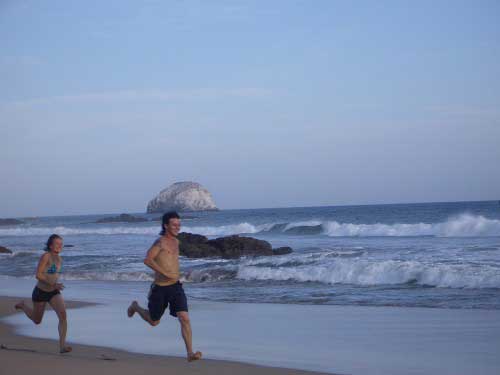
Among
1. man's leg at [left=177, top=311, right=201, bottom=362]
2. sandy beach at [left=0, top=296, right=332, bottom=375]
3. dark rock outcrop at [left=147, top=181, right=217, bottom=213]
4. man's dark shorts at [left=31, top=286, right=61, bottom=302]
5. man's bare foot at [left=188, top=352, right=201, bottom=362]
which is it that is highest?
dark rock outcrop at [left=147, top=181, right=217, bottom=213]

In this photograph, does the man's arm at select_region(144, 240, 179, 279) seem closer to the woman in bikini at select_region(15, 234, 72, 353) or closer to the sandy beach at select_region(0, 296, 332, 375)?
the sandy beach at select_region(0, 296, 332, 375)

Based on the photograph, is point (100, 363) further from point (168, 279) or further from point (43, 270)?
point (43, 270)

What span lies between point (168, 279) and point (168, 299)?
0.21 metres

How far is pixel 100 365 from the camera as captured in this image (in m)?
7.11

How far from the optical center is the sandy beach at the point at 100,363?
6.90 meters

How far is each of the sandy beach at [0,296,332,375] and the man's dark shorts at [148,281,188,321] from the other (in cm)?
57

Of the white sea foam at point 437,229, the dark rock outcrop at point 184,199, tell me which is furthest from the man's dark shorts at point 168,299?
the dark rock outcrop at point 184,199

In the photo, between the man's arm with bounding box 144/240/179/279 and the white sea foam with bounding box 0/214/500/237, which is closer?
the man's arm with bounding box 144/240/179/279

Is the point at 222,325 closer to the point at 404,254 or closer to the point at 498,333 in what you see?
the point at 498,333

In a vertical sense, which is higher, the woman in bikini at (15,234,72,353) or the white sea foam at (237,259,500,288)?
the woman in bikini at (15,234,72,353)

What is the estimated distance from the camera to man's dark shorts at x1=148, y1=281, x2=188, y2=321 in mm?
7180

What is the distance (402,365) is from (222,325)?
3.58 meters

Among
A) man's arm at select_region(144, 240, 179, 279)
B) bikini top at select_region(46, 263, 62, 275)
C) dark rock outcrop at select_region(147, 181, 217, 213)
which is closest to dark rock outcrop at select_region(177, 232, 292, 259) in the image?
bikini top at select_region(46, 263, 62, 275)

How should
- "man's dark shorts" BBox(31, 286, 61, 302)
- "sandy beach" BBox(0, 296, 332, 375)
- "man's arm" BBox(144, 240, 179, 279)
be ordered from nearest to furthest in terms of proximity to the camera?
"sandy beach" BBox(0, 296, 332, 375) < "man's arm" BBox(144, 240, 179, 279) < "man's dark shorts" BBox(31, 286, 61, 302)
